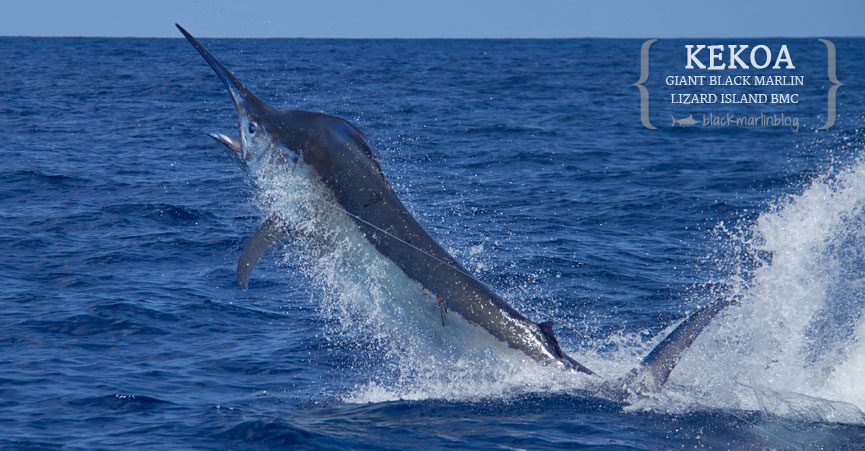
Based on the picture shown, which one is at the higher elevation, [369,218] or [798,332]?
[369,218]

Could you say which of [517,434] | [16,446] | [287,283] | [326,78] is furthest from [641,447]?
[326,78]

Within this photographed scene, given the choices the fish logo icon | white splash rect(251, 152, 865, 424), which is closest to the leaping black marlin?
white splash rect(251, 152, 865, 424)

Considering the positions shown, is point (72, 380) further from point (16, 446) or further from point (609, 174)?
point (609, 174)

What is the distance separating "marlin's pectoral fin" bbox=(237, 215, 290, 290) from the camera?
9641mm

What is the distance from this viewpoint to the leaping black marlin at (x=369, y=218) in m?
9.06

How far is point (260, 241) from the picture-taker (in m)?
9.67

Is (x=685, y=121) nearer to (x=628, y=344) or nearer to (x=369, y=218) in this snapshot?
(x=628, y=344)

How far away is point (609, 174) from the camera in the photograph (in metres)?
23.7

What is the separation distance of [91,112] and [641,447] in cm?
3185

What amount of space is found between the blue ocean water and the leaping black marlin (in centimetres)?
34

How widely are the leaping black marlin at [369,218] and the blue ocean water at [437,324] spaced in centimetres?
34

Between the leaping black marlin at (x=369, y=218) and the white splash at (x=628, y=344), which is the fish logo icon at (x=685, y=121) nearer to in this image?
the white splash at (x=628, y=344)

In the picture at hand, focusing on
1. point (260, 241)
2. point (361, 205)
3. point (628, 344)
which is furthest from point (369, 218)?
point (628, 344)

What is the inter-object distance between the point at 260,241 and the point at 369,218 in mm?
1296
